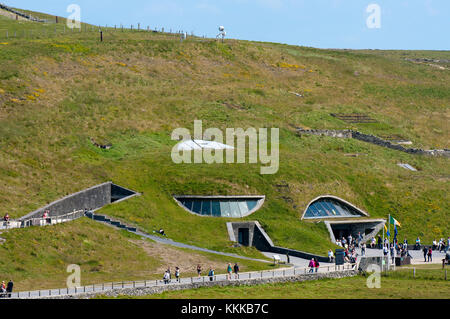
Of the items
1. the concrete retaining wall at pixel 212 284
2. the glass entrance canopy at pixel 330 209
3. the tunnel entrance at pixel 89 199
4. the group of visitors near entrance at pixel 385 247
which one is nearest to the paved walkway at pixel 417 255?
the group of visitors near entrance at pixel 385 247

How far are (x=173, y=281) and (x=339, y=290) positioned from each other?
42.9ft

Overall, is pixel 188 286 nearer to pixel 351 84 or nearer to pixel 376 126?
pixel 376 126

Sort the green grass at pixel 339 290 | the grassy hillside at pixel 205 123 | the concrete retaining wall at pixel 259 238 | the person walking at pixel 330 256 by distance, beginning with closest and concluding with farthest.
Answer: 1. the green grass at pixel 339 290
2. the person walking at pixel 330 256
3. the concrete retaining wall at pixel 259 238
4. the grassy hillside at pixel 205 123

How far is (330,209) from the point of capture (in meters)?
88.6

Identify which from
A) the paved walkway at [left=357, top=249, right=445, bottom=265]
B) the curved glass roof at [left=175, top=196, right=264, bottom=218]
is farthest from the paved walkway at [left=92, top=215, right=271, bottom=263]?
the paved walkway at [left=357, top=249, right=445, bottom=265]

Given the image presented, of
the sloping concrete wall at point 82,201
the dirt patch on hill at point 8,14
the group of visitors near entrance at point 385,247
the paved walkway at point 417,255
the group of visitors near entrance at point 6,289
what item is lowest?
the paved walkway at point 417,255

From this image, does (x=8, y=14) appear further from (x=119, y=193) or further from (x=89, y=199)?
(x=89, y=199)

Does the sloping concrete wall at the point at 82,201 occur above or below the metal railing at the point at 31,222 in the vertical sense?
above

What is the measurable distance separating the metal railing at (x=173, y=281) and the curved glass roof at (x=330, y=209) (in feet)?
58.1

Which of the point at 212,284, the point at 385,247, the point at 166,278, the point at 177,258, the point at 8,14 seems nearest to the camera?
the point at 166,278

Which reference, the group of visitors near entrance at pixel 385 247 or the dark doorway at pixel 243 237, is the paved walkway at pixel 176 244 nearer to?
the dark doorway at pixel 243 237

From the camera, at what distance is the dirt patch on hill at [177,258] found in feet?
216

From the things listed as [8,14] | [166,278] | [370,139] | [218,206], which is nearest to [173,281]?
[166,278]

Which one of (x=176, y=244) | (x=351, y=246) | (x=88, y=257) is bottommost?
(x=351, y=246)
